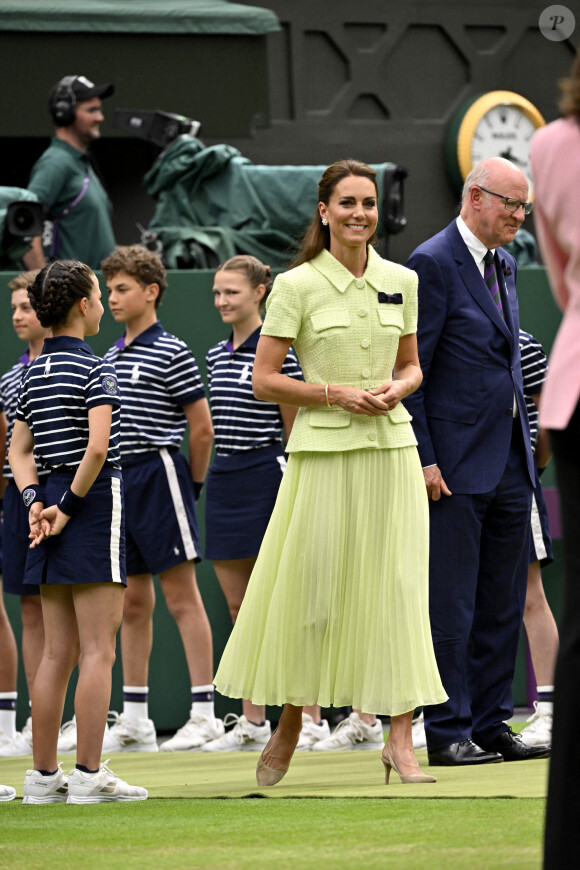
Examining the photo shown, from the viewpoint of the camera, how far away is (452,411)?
15.9 ft

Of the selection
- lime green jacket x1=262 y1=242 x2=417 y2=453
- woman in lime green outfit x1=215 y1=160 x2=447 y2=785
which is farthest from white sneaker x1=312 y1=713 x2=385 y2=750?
lime green jacket x1=262 y1=242 x2=417 y2=453

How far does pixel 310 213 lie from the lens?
8102 millimetres

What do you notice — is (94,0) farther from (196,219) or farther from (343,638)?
(343,638)

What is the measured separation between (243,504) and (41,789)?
2174mm

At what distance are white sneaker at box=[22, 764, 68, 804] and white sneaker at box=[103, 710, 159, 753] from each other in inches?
72.0

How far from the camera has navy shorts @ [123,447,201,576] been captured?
6152mm

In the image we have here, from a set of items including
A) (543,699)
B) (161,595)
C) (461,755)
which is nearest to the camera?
(461,755)

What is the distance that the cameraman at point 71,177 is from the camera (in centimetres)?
798

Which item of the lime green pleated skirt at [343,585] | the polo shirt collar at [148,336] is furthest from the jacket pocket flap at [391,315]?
the polo shirt collar at [148,336]

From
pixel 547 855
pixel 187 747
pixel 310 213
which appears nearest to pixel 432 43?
pixel 310 213

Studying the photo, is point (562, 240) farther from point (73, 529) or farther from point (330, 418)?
point (73, 529)

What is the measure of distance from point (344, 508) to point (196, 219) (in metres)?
4.07

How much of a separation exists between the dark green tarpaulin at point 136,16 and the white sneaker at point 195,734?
6137 millimetres


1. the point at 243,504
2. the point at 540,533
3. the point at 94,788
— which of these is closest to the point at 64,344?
the point at 94,788
